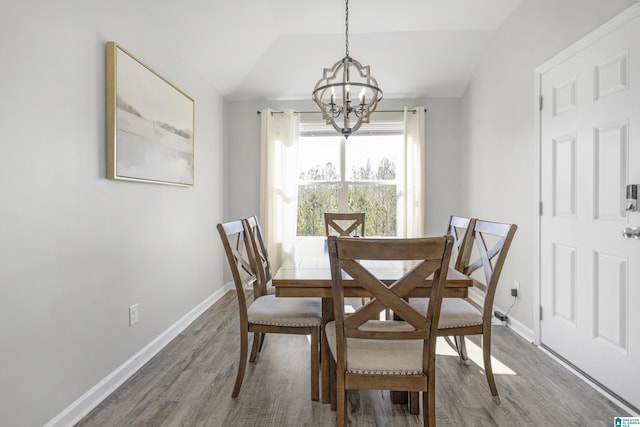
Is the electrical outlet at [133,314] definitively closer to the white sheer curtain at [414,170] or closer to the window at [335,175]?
the window at [335,175]

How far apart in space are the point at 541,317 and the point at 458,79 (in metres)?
2.65

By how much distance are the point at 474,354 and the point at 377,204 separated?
7.37ft

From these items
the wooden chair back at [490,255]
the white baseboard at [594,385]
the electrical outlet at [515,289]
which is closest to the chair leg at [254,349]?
the wooden chair back at [490,255]

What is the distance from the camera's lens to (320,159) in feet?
14.6

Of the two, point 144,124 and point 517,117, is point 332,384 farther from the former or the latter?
point 517,117

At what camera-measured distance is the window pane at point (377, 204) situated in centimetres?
443

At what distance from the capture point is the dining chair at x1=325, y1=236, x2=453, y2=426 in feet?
4.15

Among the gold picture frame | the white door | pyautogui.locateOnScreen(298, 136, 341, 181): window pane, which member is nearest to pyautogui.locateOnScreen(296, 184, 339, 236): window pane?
pyautogui.locateOnScreen(298, 136, 341, 181): window pane

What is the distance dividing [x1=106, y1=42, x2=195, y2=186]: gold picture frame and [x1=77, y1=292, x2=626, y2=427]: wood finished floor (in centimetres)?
124

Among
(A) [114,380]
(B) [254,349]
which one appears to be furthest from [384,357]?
(A) [114,380]

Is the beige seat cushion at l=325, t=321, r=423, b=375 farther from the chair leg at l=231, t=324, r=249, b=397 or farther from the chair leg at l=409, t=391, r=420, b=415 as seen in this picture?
the chair leg at l=231, t=324, r=249, b=397

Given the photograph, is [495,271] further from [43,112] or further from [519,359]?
[43,112]

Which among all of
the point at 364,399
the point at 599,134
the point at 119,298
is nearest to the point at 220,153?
the point at 119,298

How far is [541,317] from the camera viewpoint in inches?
104
